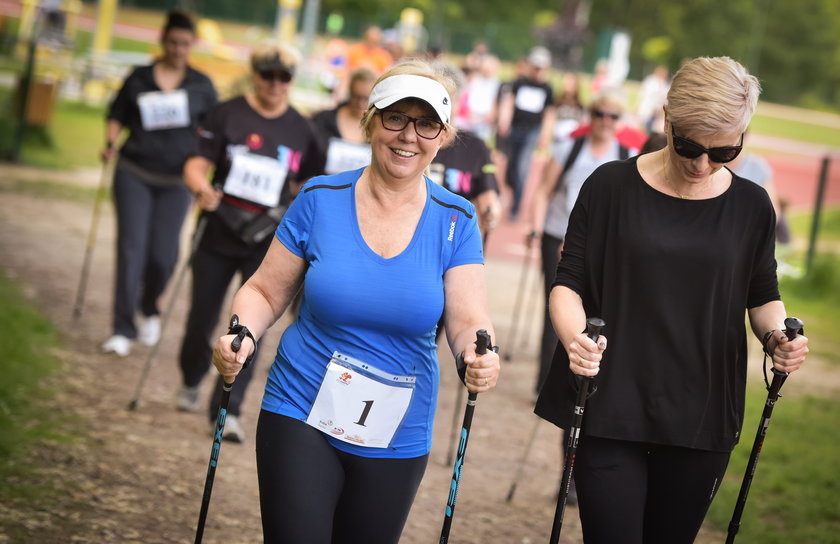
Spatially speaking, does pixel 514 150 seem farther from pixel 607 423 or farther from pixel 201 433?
pixel 607 423

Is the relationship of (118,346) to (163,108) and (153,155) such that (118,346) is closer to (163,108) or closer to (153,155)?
(153,155)

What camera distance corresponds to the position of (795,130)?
5416cm

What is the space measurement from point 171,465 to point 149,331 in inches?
113

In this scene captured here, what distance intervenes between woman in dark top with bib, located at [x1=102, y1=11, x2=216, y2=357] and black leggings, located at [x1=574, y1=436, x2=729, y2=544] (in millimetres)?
5572

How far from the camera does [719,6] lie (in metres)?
69.9

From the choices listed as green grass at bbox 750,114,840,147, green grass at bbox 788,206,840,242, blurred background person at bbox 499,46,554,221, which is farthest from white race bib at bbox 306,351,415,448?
green grass at bbox 750,114,840,147

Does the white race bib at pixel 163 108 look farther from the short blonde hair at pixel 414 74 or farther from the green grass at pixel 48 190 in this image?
the green grass at pixel 48 190

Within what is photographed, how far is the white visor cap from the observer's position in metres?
3.61

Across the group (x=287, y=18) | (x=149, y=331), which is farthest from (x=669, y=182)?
(x=287, y=18)


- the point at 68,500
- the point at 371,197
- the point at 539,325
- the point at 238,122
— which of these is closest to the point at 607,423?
the point at 371,197

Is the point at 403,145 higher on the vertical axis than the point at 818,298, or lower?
higher

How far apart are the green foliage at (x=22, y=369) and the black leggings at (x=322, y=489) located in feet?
10.0

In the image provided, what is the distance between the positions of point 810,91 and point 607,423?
74.9 meters

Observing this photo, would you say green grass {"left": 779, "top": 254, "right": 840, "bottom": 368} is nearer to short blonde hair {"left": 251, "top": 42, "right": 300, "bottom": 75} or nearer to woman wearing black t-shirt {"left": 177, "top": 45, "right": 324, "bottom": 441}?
woman wearing black t-shirt {"left": 177, "top": 45, "right": 324, "bottom": 441}
